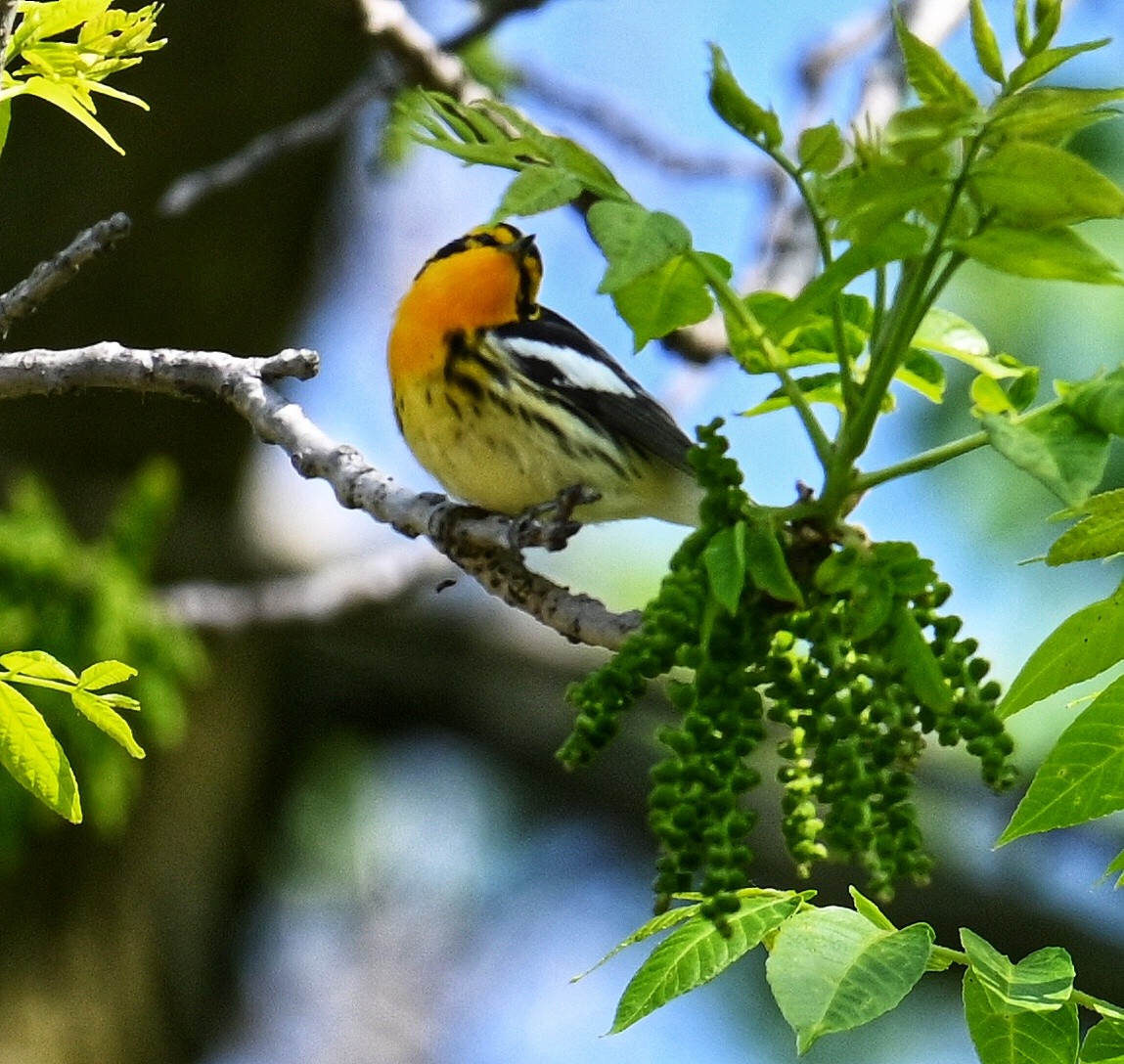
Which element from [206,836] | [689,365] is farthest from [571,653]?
[689,365]

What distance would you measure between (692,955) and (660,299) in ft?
2.63

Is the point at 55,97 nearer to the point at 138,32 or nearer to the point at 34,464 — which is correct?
the point at 138,32

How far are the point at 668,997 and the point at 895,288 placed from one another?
94 centimetres

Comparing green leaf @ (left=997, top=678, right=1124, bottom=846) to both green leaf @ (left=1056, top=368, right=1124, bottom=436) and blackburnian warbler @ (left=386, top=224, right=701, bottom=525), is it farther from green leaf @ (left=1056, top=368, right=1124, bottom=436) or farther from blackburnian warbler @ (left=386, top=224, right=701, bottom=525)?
blackburnian warbler @ (left=386, top=224, right=701, bottom=525)

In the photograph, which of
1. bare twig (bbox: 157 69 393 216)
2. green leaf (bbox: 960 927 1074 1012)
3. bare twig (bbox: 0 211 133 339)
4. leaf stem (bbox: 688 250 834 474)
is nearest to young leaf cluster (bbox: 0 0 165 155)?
bare twig (bbox: 0 211 133 339)

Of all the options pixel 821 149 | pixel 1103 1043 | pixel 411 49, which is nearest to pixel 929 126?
pixel 821 149

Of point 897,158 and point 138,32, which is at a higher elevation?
point 138,32

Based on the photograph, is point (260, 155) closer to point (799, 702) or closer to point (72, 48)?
point (72, 48)

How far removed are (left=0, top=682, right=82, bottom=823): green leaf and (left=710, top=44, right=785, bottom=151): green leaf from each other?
1026 millimetres

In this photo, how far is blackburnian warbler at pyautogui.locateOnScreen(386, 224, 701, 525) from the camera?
10.7ft

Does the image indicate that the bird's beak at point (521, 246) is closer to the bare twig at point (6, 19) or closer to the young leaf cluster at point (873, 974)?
the bare twig at point (6, 19)

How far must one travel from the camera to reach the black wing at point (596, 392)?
340 centimetres

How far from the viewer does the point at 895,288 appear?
1966 millimetres

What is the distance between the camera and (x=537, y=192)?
64.7 inches
